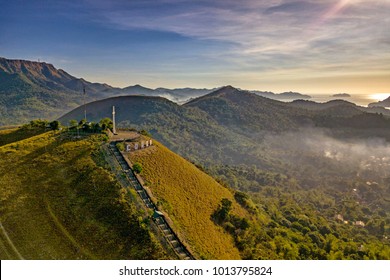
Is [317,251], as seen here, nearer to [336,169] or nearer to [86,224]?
[86,224]

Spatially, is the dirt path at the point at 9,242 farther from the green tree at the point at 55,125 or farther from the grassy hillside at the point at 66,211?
the green tree at the point at 55,125

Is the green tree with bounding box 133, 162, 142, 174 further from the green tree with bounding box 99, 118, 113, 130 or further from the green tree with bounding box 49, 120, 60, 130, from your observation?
the green tree with bounding box 49, 120, 60, 130

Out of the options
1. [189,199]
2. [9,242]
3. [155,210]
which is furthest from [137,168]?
[9,242]

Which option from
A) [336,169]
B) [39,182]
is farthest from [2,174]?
[336,169]

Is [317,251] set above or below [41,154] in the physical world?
below

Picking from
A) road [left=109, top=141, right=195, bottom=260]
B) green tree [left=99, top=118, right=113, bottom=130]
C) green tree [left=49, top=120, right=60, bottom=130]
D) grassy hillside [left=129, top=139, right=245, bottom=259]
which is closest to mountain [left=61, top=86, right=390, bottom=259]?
grassy hillside [left=129, top=139, right=245, bottom=259]

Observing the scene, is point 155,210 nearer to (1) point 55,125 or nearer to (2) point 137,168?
(2) point 137,168
